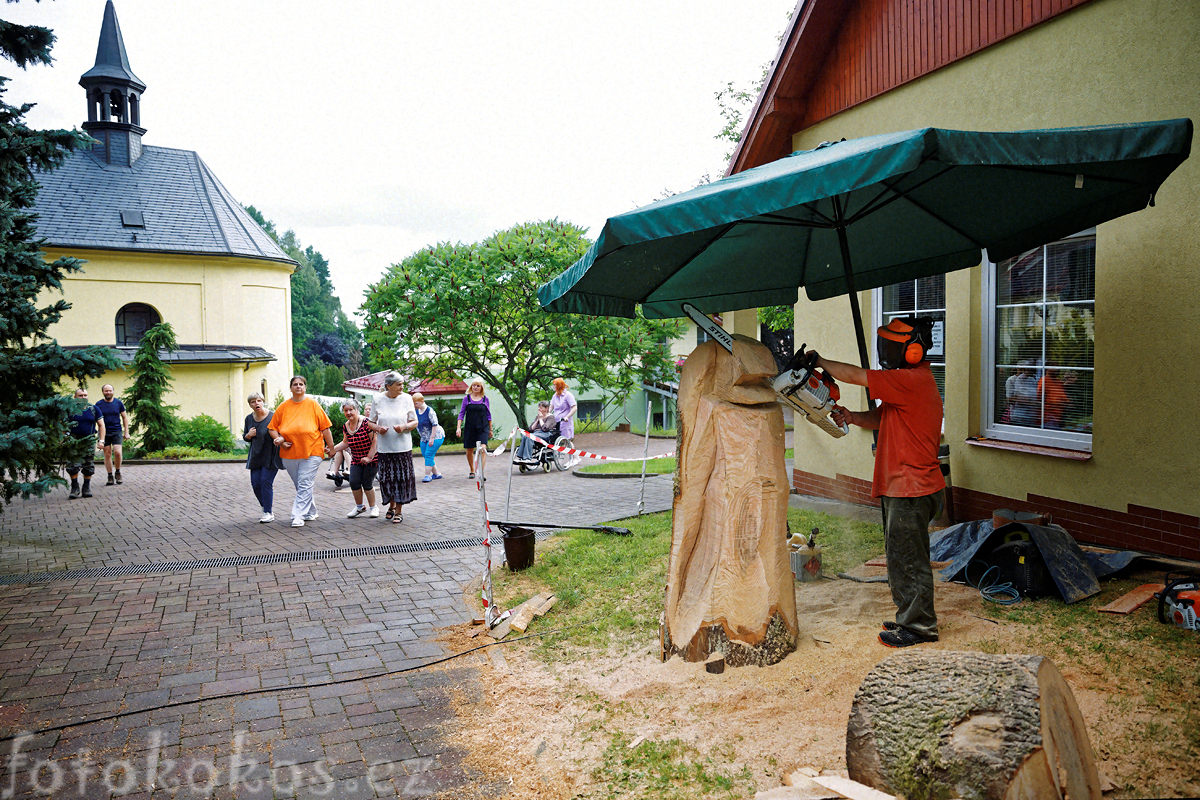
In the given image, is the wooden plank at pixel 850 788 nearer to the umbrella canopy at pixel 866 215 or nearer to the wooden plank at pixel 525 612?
the umbrella canopy at pixel 866 215

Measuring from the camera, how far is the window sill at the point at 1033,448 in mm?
6250

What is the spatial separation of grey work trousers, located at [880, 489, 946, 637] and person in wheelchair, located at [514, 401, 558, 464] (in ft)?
37.5

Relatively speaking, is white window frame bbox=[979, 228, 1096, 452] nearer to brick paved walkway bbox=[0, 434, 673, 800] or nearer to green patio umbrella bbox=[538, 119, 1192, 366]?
green patio umbrella bbox=[538, 119, 1192, 366]

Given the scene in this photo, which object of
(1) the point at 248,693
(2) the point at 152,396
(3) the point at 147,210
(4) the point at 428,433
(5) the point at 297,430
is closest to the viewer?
(1) the point at 248,693

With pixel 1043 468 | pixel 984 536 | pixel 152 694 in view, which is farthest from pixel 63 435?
pixel 1043 468

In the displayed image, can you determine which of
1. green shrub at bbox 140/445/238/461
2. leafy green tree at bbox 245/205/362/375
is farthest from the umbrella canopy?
leafy green tree at bbox 245/205/362/375

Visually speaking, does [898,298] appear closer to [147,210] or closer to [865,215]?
[865,215]

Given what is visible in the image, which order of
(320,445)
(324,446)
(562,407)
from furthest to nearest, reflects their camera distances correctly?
(562,407), (324,446), (320,445)

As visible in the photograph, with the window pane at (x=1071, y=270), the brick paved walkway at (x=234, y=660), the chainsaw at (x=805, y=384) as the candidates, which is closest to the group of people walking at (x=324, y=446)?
the brick paved walkway at (x=234, y=660)

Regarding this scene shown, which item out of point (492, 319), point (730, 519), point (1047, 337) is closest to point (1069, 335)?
point (1047, 337)

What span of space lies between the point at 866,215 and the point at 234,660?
534cm

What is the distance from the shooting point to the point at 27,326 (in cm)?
738

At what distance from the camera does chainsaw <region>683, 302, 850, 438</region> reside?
14.5ft

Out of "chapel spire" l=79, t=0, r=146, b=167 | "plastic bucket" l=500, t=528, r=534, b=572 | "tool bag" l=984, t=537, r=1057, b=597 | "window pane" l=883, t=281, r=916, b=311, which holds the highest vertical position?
"chapel spire" l=79, t=0, r=146, b=167
